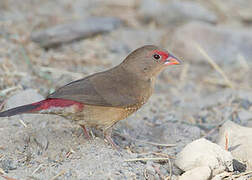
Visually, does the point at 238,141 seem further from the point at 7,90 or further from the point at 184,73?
the point at 184,73

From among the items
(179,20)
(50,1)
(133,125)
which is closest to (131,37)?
(179,20)

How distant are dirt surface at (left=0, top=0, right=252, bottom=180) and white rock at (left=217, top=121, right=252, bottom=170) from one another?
0.42 metres

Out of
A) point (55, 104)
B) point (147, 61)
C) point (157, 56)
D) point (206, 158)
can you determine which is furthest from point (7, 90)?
point (206, 158)

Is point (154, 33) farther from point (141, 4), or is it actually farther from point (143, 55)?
point (143, 55)

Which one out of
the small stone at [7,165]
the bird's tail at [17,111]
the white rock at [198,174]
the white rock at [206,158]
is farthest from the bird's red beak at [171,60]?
the small stone at [7,165]

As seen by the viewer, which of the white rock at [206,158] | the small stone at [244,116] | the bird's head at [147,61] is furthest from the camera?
the small stone at [244,116]

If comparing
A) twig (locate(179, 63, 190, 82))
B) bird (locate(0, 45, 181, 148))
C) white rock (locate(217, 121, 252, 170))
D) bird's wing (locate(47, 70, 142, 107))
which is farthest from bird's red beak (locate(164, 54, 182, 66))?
twig (locate(179, 63, 190, 82))

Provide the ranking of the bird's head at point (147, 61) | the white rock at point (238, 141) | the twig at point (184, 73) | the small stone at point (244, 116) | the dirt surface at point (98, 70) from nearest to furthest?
1. the dirt surface at point (98, 70)
2. the white rock at point (238, 141)
3. the bird's head at point (147, 61)
4. the small stone at point (244, 116)
5. the twig at point (184, 73)

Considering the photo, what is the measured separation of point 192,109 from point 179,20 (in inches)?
103

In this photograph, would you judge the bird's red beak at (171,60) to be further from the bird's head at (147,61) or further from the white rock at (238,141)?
the white rock at (238,141)

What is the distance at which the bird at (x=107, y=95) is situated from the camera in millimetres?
3639

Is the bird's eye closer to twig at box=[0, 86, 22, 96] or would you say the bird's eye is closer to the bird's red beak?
the bird's red beak

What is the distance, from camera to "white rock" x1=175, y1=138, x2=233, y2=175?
11.0 ft

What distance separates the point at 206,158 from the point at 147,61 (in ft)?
4.48
